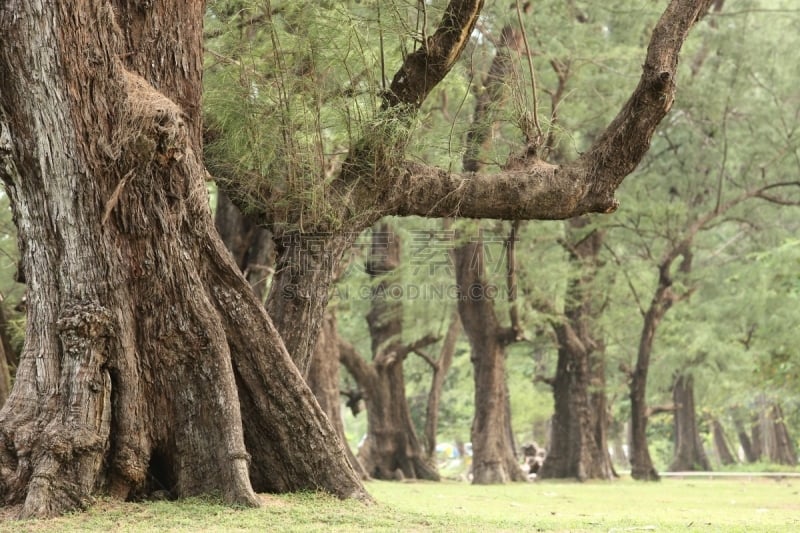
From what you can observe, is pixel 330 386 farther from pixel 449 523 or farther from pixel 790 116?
pixel 790 116

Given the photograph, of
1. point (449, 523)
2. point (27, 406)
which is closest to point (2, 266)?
point (27, 406)

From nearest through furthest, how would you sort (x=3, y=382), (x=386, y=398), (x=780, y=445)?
(x=3, y=382) → (x=386, y=398) → (x=780, y=445)

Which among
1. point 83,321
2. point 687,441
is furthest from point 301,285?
point 687,441

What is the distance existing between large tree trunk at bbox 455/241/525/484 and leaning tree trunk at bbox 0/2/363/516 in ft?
32.6

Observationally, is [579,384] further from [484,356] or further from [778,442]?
[778,442]

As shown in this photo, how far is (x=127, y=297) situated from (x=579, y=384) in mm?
13257

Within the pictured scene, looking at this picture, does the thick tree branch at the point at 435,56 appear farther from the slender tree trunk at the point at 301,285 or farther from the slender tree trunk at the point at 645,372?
the slender tree trunk at the point at 645,372

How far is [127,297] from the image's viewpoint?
18.4ft

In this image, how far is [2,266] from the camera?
39.2ft

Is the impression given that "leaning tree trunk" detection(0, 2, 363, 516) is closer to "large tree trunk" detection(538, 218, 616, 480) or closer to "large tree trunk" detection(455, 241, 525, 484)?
"large tree trunk" detection(455, 241, 525, 484)

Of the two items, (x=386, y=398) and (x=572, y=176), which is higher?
(x=572, y=176)

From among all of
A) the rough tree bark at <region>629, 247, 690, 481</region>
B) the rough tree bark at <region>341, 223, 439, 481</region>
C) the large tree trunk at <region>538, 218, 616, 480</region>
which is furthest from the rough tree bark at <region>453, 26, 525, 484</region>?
the rough tree bark at <region>629, 247, 690, 481</region>

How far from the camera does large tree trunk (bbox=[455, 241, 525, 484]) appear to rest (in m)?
15.9

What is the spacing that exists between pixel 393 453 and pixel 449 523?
11.2 m
